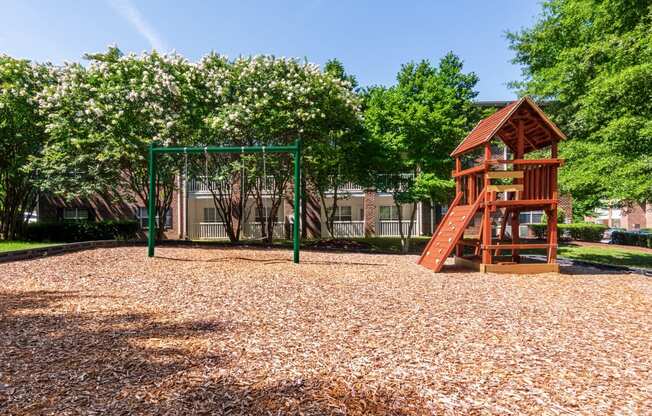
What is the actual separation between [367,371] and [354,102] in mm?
13818

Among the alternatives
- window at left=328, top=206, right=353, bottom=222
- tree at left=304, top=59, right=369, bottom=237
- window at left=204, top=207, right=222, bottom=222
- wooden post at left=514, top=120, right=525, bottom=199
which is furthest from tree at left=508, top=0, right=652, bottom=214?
window at left=204, top=207, right=222, bottom=222

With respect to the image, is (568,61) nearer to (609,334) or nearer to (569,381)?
(609,334)

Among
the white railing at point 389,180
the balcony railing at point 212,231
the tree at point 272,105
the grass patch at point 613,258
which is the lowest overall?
the grass patch at point 613,258

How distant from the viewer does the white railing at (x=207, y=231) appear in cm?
2606

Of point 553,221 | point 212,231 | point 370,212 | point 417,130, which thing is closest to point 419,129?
point 417,130

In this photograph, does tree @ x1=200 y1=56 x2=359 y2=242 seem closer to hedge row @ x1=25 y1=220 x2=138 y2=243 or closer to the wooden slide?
the wooden slide

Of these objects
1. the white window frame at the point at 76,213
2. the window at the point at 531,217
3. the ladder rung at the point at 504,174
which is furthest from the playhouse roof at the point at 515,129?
the white window frame at the point at 76,213

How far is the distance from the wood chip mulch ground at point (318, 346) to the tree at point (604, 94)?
5.07 meters

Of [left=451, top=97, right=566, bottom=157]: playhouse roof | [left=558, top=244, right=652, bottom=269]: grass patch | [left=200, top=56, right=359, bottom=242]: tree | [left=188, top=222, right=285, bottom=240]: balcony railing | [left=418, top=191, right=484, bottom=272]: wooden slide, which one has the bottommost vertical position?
[left=558, top=244, right=652, bottom=269]: grass patch

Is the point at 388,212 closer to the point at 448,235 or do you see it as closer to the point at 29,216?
the point at 448,235

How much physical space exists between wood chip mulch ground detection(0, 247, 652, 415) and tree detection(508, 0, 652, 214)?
5.07 m

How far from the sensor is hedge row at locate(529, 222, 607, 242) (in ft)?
87.3

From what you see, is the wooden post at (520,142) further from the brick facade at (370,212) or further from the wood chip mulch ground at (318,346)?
the brick facade at (370,212)

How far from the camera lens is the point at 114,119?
13.2 meters
